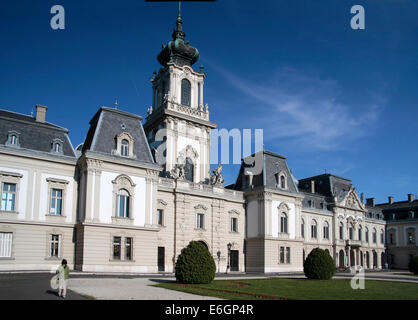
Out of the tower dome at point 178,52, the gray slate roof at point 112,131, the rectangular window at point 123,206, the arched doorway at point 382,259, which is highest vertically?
the tower dome at point 178,52

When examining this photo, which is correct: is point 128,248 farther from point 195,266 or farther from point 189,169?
point 189,169

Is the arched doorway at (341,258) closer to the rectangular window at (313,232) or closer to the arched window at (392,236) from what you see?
the rectangular window at (313,232)

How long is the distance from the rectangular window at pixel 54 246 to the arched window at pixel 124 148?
9.02m

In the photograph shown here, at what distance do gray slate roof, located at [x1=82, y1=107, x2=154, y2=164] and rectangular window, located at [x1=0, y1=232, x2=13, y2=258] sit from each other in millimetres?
9401

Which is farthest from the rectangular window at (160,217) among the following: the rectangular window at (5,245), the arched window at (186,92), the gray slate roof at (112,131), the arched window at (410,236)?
the arched window at (410,236)

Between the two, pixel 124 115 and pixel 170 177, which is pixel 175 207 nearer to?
pixel 170 177

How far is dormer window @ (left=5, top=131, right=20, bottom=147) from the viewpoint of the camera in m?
33.0

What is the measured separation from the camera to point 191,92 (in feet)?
172

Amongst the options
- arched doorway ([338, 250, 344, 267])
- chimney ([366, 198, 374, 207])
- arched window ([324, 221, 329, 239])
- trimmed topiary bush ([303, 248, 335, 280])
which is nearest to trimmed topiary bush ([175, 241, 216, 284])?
trimmed topiary bush ([303, 248, 335, 280])

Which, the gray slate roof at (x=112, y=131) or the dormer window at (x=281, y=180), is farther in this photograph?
the dormer window at (x=281, y=180)

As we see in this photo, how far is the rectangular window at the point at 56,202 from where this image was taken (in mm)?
34594

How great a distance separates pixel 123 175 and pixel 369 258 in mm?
51857

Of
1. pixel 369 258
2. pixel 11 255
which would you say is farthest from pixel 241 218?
pixel 369 258

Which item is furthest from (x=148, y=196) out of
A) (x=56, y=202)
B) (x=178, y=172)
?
(x=56, y=202)
